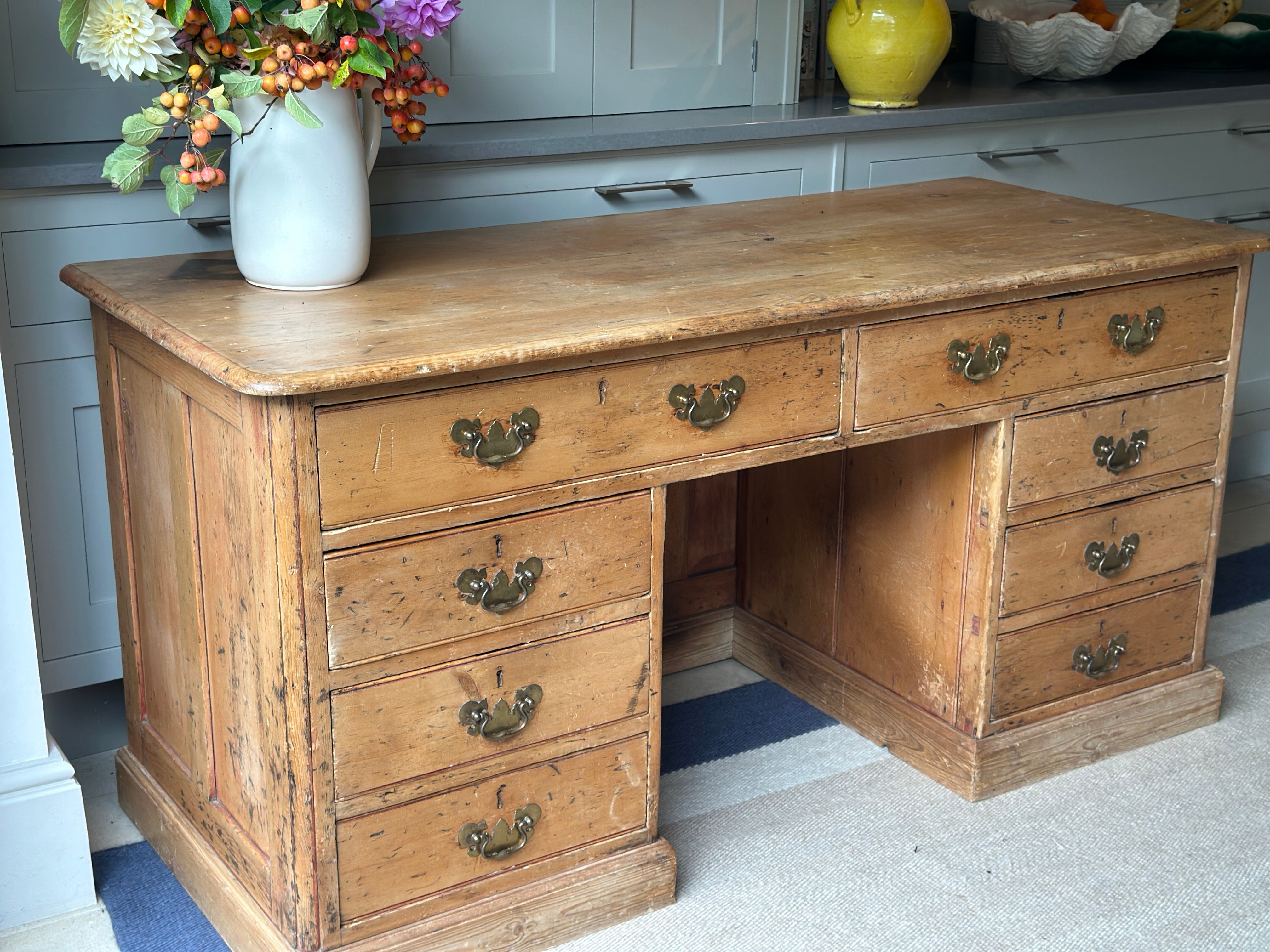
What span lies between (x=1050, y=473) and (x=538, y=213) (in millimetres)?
822

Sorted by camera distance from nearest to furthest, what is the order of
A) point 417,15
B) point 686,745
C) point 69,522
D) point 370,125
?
point 417,15
point 370,125
point 69,522
point 686,745

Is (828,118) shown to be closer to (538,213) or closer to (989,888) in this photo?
(538,213)

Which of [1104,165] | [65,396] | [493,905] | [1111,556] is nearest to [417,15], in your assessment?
[65,396]

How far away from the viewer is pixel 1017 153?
94.7 inches

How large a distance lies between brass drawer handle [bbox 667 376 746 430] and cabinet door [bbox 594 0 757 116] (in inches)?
33.2

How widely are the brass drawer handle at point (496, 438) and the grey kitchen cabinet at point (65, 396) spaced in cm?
62

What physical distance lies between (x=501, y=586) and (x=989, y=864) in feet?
2.60

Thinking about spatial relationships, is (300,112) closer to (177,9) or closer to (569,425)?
(177,9)

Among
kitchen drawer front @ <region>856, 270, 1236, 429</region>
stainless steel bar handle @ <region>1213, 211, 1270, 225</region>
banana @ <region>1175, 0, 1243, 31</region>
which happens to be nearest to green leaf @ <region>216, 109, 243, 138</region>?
kitchen drawer front @ <region>856, 270, 1236, 429</region>

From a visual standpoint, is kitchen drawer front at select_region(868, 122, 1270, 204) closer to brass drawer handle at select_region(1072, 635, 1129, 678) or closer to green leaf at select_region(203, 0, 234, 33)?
brass drawer handle at select_region(1072, 635, 1129, 678)

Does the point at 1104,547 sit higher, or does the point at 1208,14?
the point at 1208,14

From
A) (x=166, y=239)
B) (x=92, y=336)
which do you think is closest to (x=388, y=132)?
(x=166, y=239)

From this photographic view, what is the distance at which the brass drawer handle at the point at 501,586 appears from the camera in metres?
1.37

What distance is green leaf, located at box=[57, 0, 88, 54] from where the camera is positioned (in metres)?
1.32
